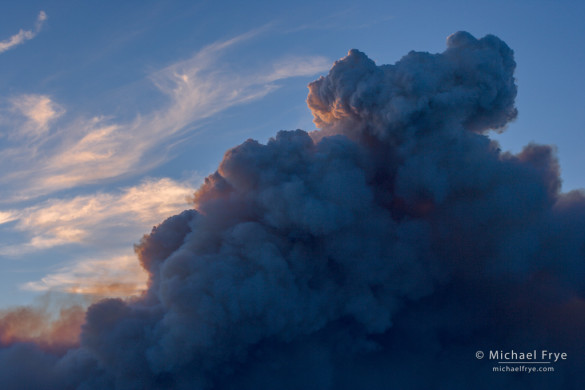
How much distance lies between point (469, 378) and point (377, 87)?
105 feet

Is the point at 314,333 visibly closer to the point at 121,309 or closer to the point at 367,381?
the point at 367,381

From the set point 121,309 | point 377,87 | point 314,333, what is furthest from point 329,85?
point 121,309

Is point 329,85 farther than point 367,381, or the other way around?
point 367,381

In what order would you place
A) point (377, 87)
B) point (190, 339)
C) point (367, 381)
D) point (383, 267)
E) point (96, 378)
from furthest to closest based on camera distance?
1. point (367, 381)
2. point (383, 267)
3. point (377, 87)
4. point (96, 378)
5. point (190, 339)

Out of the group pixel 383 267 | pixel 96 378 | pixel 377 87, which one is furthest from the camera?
pixel 383 267

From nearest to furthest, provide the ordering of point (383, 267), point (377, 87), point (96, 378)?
1. point (96, 378)
2. point (377, 87)
3. point (383, 267)

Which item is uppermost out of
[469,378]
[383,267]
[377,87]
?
[377,87]

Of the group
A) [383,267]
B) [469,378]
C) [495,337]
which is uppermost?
[383,267]

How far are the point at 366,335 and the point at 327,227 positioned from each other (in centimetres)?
1448

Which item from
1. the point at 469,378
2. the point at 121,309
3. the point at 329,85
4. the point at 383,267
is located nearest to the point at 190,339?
the point at 121,309

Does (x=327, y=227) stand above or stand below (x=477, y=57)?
below

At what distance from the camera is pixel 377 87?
3944 cm

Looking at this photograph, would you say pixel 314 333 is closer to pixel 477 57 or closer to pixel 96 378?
pixel 96 378

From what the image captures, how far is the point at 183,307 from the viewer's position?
32719 millimetres
